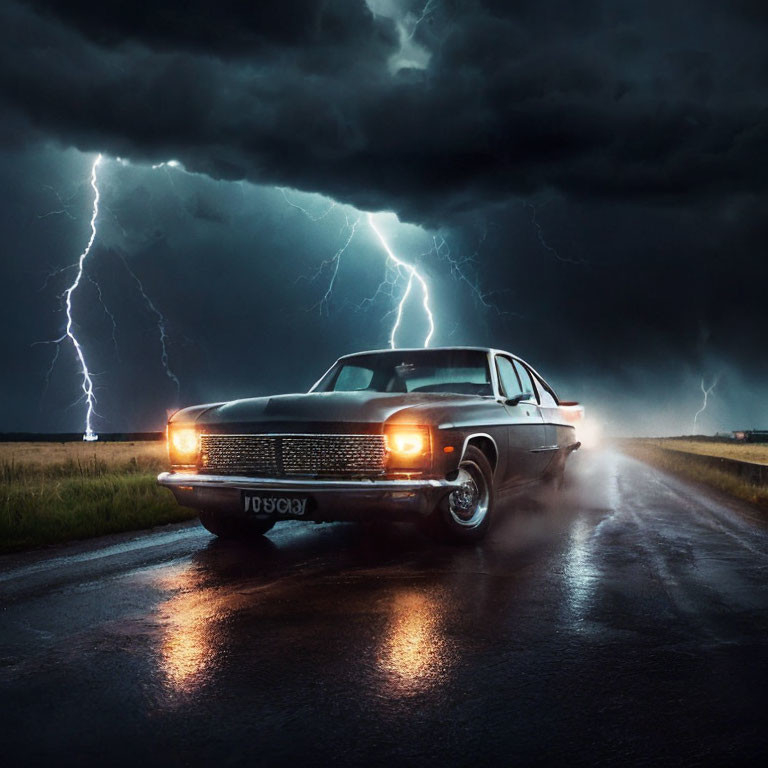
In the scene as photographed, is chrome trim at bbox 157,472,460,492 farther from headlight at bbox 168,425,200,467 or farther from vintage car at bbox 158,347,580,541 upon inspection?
headlight at bbox 168,425,200,467

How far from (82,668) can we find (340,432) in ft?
9.17

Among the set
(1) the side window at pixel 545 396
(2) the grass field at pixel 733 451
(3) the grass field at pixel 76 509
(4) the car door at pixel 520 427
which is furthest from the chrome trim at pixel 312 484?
(2) the grass field at pixel 733 451

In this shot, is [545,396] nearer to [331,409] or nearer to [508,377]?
[508,377]

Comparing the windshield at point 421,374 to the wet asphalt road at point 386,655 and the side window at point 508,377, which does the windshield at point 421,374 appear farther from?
the wet asphalt road at point 386,655

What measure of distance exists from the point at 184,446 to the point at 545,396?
465 centimetres

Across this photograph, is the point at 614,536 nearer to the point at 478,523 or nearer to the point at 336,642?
the point at 478,523

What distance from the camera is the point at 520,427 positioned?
773 centimetres

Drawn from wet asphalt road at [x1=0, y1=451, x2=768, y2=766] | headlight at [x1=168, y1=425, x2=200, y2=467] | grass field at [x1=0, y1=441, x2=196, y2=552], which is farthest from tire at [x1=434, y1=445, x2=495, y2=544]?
grass field at [x1=0, y1=441, x2=196, y2=552]

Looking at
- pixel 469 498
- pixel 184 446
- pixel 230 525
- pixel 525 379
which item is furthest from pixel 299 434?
pixel 525 379

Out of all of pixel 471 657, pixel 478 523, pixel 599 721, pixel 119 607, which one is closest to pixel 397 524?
pixel 478 523

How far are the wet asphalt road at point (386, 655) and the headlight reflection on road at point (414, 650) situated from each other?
0.05 ft

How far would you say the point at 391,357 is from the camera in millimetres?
7992

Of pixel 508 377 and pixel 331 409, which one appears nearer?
pixel 331 409

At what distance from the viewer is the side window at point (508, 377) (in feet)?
26.2
